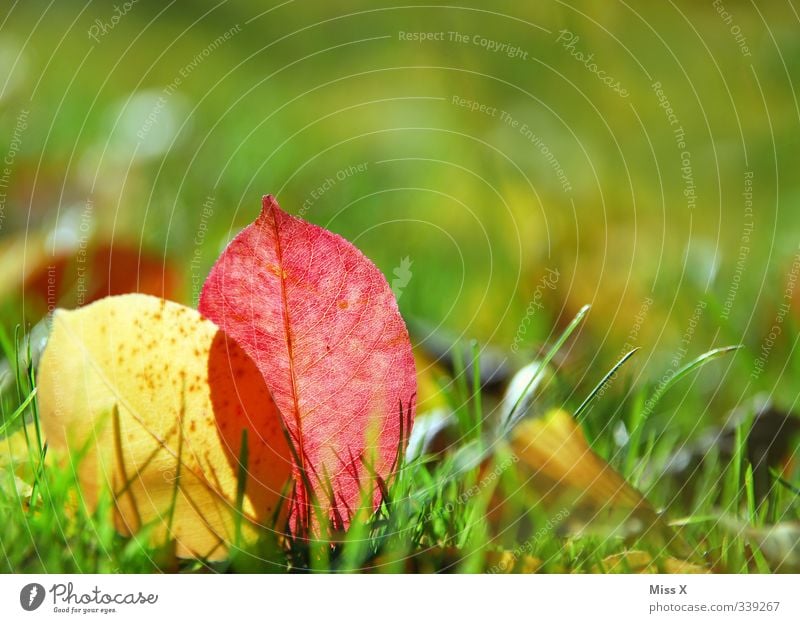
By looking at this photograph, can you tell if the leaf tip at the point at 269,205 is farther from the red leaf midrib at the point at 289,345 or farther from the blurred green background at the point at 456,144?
the blurred green background at the point at 456,144

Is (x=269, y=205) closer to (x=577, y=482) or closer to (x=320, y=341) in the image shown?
(x=320, y=341)

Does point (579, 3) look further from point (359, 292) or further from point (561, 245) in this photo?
point (359, 292)

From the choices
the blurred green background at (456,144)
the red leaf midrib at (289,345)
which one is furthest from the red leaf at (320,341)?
the blurred green background at (456,144)

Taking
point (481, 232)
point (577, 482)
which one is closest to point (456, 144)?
point (481, 232)

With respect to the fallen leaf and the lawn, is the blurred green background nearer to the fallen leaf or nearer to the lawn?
the lawn
